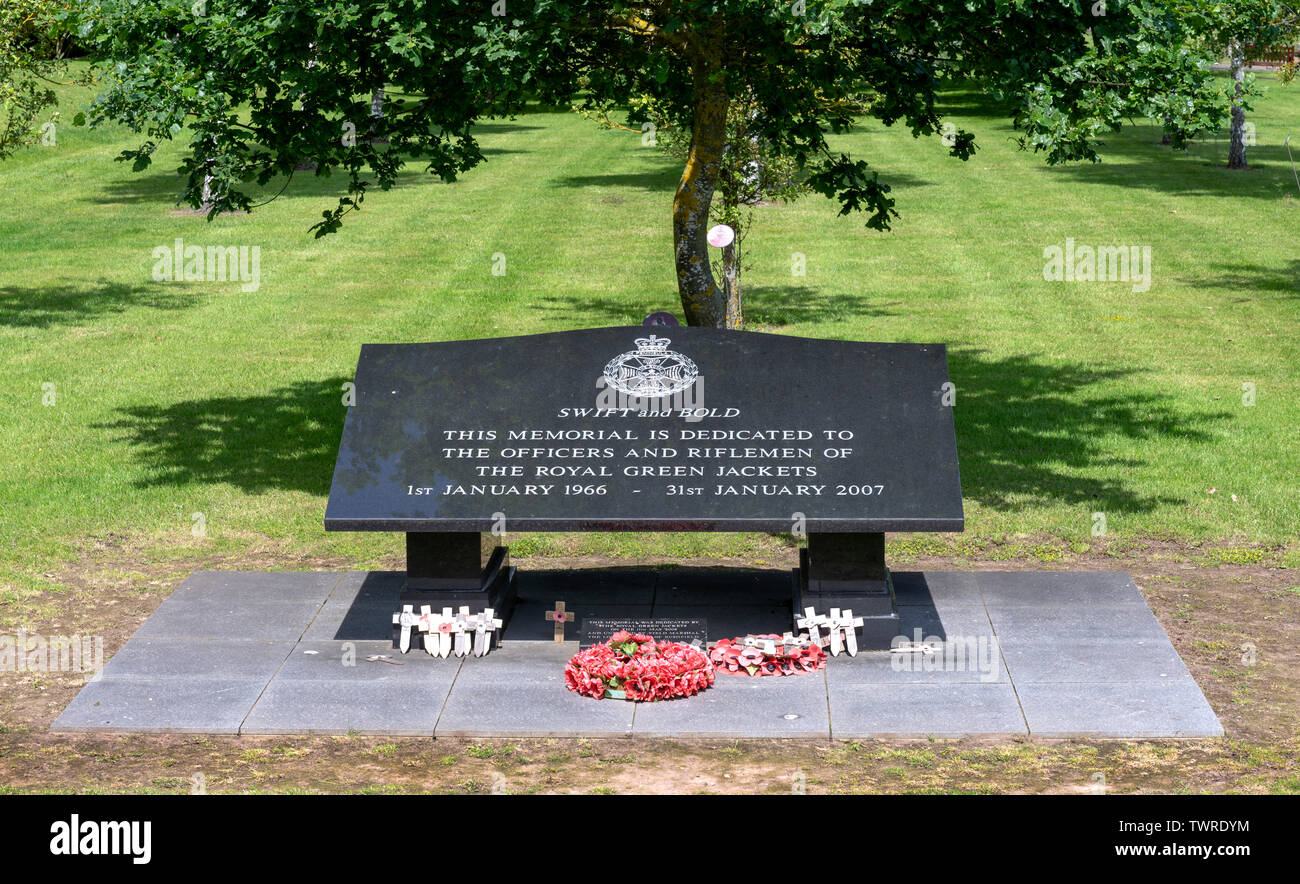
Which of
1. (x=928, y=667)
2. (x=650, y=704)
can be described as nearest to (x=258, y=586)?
(x=650, y=704)

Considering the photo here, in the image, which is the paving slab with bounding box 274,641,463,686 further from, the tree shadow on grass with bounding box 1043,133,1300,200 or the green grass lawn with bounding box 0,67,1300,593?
the tree shadow on grass with bounding box 1043,133,1300,200

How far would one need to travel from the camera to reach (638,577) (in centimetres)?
1096

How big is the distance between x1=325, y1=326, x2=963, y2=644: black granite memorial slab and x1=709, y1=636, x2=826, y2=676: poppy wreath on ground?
0.44 metres

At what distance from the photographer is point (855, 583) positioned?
9414mm

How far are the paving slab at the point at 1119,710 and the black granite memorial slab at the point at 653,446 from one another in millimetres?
1173

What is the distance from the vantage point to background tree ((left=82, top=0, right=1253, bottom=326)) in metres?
11.3

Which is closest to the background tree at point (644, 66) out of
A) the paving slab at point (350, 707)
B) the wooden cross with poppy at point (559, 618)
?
the wooden cross with poppy at point (559, 618)

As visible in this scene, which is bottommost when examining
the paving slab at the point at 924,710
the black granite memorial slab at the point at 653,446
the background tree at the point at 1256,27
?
the paving slab at the point at 924,710

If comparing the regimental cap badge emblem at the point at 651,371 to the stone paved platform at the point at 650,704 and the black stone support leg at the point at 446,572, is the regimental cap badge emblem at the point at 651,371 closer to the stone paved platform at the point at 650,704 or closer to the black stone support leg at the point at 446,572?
the black stone support leg at the point at 446,572

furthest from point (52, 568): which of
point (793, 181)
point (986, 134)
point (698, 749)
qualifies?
point (986, 134)

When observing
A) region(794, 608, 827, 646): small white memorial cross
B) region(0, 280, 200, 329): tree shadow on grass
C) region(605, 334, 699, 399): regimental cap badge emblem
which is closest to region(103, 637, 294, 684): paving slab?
region(605, 334, 699, 399): regimental cap badge emblem

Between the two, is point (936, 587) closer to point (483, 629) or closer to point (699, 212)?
point (483, 629)

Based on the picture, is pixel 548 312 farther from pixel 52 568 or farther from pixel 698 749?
pixel 698 749

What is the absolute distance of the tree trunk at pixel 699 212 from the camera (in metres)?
13.1
